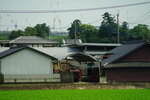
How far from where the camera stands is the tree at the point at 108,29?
3237 inches

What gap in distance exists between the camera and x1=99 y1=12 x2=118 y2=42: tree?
8222 cm

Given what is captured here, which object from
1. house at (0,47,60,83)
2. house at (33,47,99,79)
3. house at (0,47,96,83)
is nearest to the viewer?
house at (0,47,60,83)

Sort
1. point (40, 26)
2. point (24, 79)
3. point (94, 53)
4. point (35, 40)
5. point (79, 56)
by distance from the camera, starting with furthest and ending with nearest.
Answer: point (40, 26)
point (35, 40)
point (94, 53)
point (79, 56)
point (24, 79)

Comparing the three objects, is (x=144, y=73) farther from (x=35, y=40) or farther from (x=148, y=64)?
(x=35, y=40)

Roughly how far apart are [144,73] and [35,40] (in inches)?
1265

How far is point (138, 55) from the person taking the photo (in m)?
35.6

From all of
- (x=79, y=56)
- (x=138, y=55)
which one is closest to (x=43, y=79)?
(x=79, y=56)

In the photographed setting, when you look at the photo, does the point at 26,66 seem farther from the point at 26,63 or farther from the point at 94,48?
the point at 94,48

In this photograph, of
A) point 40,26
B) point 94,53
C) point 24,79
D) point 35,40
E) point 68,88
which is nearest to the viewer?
point 68,88

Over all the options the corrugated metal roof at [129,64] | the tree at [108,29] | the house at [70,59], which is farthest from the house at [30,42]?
the corrugated metal roof at [129,64]

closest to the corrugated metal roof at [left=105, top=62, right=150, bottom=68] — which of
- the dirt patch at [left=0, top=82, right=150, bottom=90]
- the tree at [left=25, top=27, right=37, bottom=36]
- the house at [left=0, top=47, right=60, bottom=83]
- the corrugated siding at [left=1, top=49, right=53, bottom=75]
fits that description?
the dirt patch at [left=0, top=82, right=150, bottom=90]

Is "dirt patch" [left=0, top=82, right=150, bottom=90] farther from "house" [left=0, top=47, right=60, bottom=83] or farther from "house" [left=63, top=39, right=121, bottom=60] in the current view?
"house" [left=63, top=39, right=121, bottom=60]

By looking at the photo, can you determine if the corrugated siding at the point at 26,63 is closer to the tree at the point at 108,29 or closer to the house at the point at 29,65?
the house at the point at 29,65

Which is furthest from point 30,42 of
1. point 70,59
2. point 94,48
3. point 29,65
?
point 29,65
